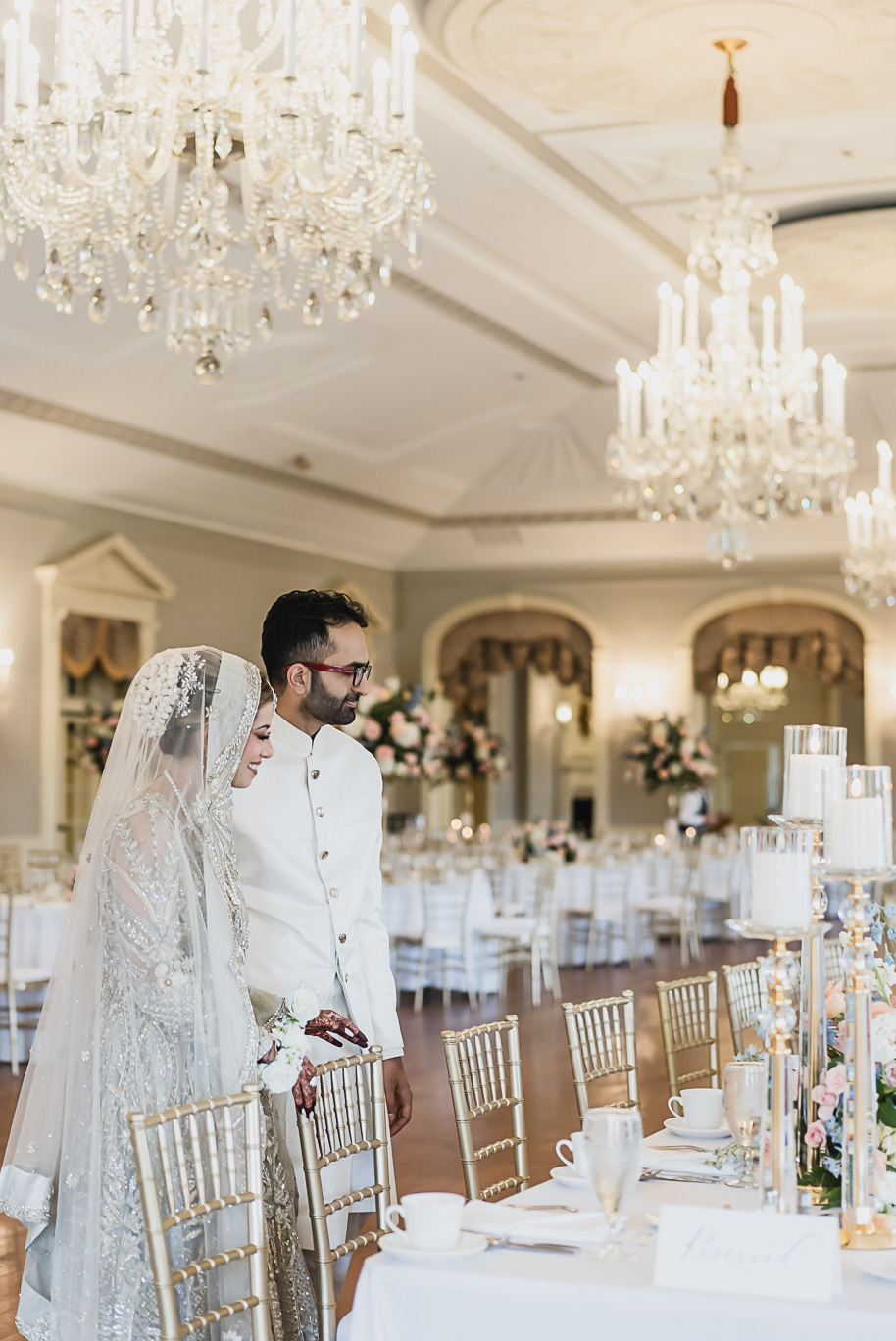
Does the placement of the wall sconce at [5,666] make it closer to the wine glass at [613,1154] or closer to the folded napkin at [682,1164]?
the folded napkin at [682,1164]

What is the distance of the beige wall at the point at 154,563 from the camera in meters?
12.2

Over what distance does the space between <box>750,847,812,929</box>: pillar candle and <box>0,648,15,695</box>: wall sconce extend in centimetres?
1025

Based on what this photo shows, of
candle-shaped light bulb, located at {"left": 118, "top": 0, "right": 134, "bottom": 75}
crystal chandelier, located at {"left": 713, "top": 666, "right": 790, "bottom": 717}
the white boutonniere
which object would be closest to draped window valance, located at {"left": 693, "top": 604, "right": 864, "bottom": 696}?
crystal chandelier, located at {"left": 713, "top": 666, "right": 790, "bottom": 717}

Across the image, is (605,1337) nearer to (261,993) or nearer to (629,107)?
(261,993)

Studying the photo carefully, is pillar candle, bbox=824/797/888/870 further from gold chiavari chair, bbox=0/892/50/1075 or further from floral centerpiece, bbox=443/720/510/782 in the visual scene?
floral centerpiece, bbox=443/720/510/782

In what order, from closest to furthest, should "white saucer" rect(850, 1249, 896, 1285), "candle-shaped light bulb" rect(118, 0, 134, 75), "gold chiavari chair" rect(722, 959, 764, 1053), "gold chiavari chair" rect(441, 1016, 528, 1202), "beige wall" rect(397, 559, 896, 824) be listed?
"white saucer" rect(850, 1249, 896, 1285)
"gold chiavari chair" rect(441, 1016, 528, 1202)
"gold chiavari chair" rect(722, 959, 764, 1053)
"candle-shaped light bulb" rect(118, 0, 134, 75)
"beige wall" rect(397, 559, 896, 824)

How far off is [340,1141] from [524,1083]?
501cm

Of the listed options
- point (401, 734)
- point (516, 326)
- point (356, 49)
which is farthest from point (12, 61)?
point (516, 326)

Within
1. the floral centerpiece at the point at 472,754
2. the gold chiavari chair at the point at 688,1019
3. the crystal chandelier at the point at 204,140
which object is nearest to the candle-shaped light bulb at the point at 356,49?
the crystal chandelier at the point at 204,140

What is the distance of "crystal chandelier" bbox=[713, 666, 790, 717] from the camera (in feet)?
62.5

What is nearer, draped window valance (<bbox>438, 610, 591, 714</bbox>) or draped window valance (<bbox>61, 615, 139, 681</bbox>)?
draped window valance (<bbox>61, 615, 139, 681</bbox>)

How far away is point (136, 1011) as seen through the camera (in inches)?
117

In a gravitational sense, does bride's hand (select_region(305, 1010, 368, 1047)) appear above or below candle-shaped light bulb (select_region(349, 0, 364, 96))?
below

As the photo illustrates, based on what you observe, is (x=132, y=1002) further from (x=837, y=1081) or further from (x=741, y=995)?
(x=741, y=995)
